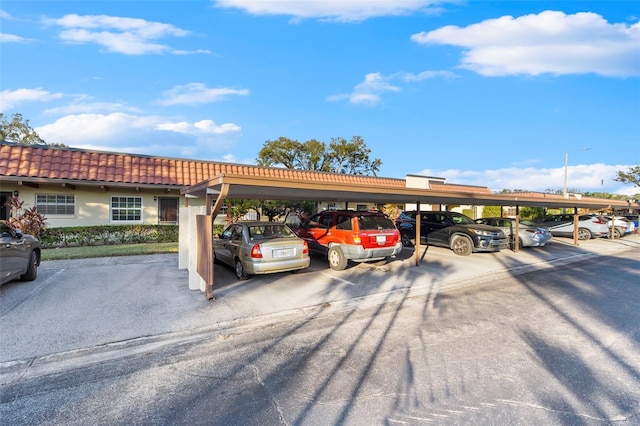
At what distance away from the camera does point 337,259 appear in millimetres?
9367

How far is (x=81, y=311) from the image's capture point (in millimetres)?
5684

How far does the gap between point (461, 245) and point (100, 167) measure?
15.0 meters

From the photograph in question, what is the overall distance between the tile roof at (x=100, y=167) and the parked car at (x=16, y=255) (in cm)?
609

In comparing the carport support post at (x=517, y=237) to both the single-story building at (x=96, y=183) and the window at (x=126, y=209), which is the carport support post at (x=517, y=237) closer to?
the single-story building at (x=96, y=183)

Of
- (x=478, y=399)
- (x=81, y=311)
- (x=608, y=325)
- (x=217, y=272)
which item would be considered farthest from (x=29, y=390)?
(x=608, y=325)

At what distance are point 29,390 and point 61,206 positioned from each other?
13.4 meters

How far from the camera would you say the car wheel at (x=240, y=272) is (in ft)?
26.1

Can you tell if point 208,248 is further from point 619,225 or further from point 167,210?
point 619,225

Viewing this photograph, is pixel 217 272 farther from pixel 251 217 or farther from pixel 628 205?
pixel 628 205

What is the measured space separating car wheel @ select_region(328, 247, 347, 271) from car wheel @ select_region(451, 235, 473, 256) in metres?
5.80

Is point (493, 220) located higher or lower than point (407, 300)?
higher

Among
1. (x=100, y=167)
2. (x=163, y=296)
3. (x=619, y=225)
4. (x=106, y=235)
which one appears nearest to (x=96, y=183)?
(x=100, y=167)

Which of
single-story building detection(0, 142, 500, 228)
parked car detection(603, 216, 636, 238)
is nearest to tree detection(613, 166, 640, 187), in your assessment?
parked car detection(603, 216, 636, 238)

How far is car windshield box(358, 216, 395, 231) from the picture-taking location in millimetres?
9148
